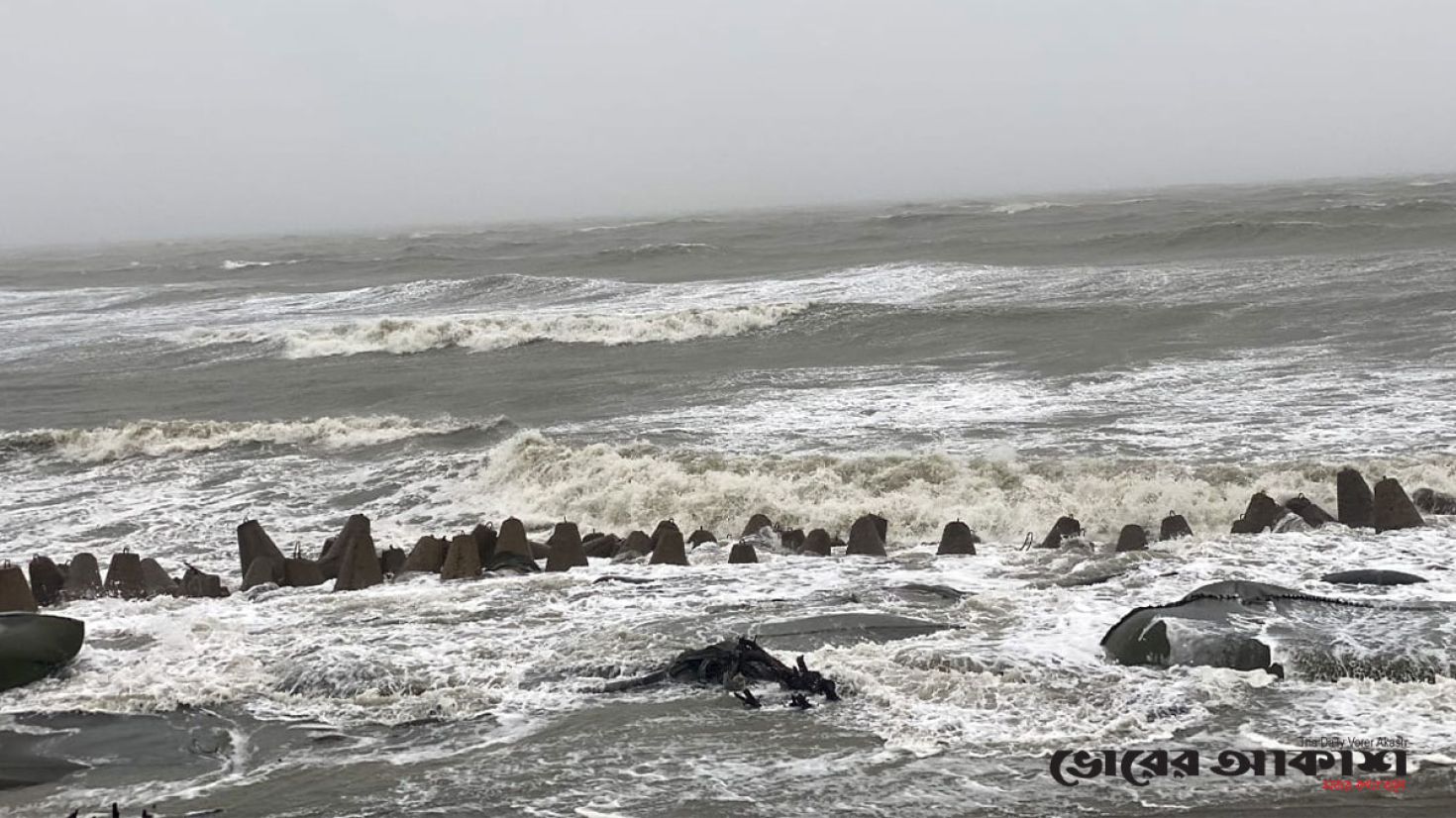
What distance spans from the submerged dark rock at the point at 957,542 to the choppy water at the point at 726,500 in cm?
20

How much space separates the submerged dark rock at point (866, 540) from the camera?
9570 mm

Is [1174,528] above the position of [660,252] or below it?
below

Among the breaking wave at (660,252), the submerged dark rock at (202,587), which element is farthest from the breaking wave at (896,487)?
the breaking wave at (660,252)

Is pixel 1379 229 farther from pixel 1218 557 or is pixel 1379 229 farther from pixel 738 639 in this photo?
pixel 738 639

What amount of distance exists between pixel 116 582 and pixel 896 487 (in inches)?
273

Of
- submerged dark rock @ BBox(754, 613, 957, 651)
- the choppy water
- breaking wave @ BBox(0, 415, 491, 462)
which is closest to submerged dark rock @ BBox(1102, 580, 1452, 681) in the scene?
the choppy water

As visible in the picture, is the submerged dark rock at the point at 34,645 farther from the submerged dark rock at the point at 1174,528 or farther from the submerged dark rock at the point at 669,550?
the submerged dark rock at the point at 1174,528

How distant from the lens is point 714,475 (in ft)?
42.3

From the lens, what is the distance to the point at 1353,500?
9.47 meters

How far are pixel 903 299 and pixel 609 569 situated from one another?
19741 millimetres

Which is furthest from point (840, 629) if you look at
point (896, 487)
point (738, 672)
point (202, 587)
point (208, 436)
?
point (208, 436)

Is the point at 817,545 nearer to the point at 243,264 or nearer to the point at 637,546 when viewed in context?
the point at 637,546

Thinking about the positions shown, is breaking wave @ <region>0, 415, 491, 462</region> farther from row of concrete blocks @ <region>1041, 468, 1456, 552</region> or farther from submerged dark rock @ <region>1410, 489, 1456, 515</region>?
submerged dark rock @ <region>1410, 489, 1456, 515</region>

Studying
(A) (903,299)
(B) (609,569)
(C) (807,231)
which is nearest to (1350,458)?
(B) (609,569)
